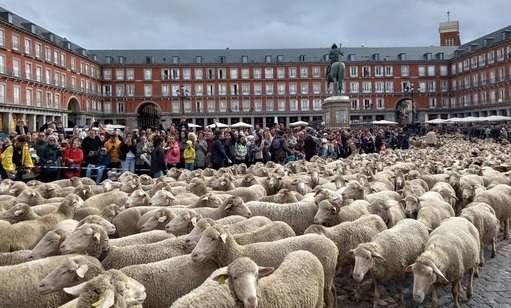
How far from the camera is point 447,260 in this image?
248 inches

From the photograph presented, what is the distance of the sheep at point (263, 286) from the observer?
4320 mm

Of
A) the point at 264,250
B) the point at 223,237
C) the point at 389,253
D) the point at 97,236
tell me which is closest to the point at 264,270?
the point at 223,237

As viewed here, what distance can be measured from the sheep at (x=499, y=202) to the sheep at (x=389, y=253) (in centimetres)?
303

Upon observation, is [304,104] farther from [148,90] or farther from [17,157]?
[17,157]

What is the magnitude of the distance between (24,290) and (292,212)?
4.65 metres

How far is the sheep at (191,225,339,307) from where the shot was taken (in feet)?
18.2

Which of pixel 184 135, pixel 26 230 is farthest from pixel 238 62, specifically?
pixel 26 230

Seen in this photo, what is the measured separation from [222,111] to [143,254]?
8043 centimetres

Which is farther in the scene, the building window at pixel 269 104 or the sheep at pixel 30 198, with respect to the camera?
the building window at pixel 269 104

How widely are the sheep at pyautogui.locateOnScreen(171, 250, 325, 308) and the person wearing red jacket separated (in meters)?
10.2

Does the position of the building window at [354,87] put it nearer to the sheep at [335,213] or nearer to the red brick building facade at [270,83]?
the red brick building facade at [270,83]

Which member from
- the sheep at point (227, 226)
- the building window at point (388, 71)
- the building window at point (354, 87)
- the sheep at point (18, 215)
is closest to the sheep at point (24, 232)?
the sheep at point (18, 215)

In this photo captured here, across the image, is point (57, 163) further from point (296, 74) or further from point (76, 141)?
point (296, 74)

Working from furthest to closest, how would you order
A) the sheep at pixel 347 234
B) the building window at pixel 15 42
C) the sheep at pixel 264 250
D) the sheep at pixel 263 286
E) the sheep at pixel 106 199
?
the building window at pixel 15 42 < the sheep at pixel 106 199 < the sheep at pixel 347 234 < the sheep at pixel 264 250 < the sheep at pixel 263 286
